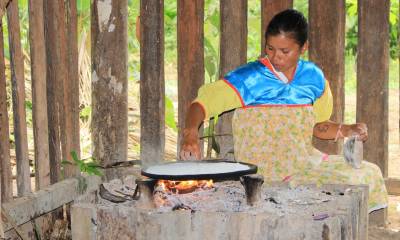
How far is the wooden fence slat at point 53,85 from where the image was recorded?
4438mm

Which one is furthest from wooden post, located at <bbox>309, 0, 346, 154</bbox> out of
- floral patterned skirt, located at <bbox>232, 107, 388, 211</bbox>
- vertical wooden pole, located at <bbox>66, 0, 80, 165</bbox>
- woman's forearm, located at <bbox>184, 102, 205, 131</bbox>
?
vertical wooden pole, located at <bbox>66, 0, 80, 165</bbox>

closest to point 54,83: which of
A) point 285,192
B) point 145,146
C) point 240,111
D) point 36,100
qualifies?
point 36,100

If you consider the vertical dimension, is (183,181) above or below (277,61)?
below

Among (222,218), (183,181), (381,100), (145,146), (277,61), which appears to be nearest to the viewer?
(222,218)

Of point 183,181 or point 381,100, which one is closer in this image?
point 183,181

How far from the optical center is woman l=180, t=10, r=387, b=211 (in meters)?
3.69

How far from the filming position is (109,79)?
4.44m

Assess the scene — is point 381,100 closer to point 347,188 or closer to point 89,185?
point 347,188

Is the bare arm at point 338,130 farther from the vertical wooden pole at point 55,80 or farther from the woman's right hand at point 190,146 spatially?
the vertical wooden pole at point 55,80

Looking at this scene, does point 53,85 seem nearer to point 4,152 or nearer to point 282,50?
point 4,152

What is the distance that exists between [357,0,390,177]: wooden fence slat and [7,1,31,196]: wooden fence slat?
2165 mm

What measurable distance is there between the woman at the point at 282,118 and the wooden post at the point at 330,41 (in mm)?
329

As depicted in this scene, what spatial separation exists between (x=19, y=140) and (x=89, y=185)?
56cm

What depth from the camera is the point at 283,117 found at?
3795 mm
